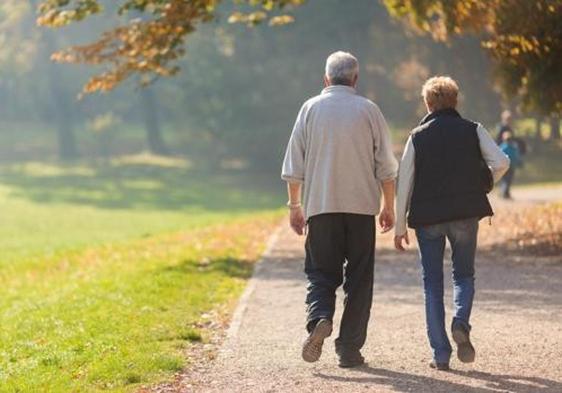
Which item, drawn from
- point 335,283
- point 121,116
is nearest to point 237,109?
point 121,116

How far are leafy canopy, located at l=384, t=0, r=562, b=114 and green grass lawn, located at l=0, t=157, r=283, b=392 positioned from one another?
4428 mm

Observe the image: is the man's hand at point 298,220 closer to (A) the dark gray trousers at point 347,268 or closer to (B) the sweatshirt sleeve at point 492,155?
(A) the dark gray trousers at point 347,268

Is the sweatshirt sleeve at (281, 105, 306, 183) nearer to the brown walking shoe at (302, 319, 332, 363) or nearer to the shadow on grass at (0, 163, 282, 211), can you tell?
the brown walking shoe at (302, 319, 332, 363)

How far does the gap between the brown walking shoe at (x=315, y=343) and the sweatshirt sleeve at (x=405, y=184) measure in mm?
829

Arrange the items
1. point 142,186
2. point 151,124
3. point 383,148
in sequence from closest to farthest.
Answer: point 383,148, point 142,186, point 151,124

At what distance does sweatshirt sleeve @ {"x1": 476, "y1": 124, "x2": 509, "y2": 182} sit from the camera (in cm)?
767

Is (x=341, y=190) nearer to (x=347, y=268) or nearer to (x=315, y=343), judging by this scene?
(x=347, y=268)

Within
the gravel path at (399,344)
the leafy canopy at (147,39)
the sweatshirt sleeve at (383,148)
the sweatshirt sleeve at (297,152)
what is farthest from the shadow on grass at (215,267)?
the sweatshirt sleeve at (383,148)

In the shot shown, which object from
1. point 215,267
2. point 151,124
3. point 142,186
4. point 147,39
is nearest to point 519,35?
point 215,267

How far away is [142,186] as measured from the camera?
55.7 metres

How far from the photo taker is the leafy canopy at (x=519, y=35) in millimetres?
15680

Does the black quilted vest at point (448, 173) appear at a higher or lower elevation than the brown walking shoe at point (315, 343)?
higher

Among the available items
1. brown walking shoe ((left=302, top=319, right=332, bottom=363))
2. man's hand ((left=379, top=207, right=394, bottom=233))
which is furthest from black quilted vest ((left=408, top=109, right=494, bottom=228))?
brown walking shoe ((left=302, top=319, right=332, bottom=363))

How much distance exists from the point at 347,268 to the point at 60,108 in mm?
67546
